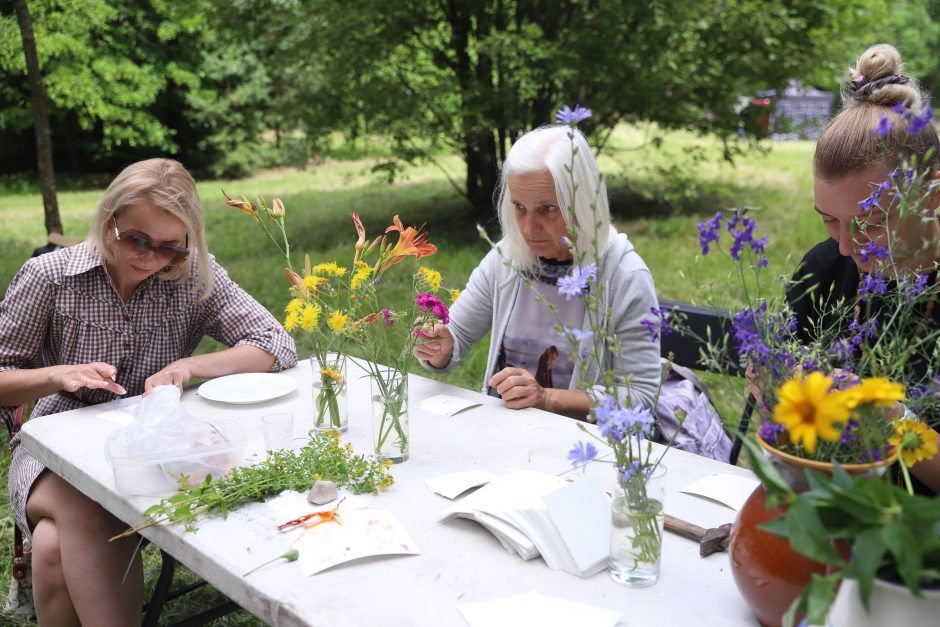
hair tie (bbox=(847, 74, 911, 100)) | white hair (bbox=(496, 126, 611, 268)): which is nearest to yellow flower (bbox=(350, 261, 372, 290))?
white hair (bbox=(496, 126, 611, 268))

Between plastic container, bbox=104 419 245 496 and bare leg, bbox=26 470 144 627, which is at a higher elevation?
plastic container, bbox=104 419 245 496

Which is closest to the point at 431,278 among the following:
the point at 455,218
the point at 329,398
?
the point at 329,398

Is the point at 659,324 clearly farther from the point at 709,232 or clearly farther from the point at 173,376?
the point at 173,376

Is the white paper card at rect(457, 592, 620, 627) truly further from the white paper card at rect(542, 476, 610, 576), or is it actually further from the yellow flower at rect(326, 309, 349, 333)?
the yellow flower at rect(326, 309, 349, 333)

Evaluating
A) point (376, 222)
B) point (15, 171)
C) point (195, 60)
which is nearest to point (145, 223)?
point (376, 222)

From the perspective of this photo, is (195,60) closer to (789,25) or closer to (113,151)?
(113,151)

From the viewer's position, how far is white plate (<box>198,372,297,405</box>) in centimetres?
213

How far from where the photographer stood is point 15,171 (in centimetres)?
1562

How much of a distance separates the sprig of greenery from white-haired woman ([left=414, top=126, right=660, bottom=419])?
0.55 metres

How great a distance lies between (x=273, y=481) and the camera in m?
1.58

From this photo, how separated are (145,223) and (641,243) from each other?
578 cm

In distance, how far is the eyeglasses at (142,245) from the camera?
221 cm

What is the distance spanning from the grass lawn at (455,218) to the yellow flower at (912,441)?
2542 millimetres

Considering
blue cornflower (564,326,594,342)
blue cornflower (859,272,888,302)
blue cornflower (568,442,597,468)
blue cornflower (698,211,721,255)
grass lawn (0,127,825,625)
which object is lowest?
grass lawn (0,127,825,625)
